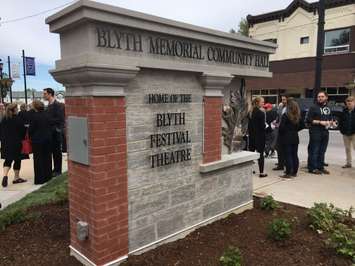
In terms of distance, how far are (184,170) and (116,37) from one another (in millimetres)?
1671

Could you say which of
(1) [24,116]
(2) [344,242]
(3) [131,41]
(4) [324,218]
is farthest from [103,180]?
(1) [24,116]

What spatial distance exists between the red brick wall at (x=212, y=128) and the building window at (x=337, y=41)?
915 inches

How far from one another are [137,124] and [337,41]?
25161 millimetres

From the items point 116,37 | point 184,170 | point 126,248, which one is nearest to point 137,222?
point 126,248

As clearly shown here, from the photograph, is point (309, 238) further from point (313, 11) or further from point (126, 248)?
point (313, 11)

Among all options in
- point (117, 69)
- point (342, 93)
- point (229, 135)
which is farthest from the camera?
point (342, 93)

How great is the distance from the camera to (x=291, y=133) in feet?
23.1

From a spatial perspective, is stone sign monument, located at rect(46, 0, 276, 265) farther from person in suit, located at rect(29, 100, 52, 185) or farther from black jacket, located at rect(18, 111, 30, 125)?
black jacket, located at rect(18, 111, 30, 125)

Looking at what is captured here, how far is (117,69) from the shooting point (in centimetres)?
A: 286

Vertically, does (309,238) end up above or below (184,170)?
below

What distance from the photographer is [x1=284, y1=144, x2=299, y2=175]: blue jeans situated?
7.12 meters

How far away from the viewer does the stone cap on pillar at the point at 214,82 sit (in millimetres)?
3875

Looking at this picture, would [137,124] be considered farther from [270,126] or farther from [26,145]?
[270,126]

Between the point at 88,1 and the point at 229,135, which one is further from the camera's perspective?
the point at 229,135
